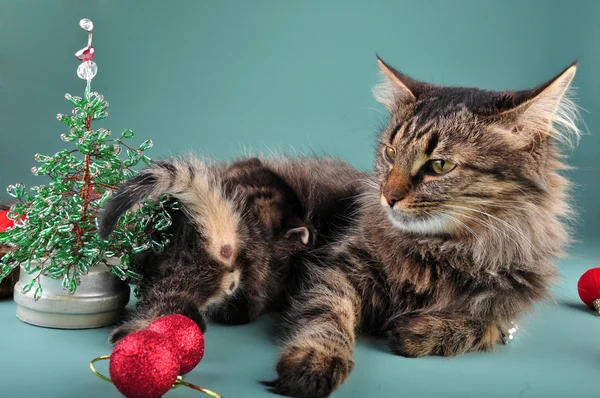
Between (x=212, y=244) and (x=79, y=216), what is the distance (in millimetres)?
394

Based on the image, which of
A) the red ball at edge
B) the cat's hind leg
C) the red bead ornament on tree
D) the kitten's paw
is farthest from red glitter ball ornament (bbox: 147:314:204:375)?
the red ball at edge

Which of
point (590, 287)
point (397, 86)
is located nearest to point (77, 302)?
point (397, 86)

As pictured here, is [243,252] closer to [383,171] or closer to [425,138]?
[383,171]

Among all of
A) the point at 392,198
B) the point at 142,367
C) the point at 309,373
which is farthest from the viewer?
the point at 392,198

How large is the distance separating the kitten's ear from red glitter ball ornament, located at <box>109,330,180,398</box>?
2.67ft

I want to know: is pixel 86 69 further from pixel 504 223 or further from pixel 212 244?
pixel 504 223

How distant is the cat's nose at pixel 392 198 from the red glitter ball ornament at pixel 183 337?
2.22 feet

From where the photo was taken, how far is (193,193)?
185cm

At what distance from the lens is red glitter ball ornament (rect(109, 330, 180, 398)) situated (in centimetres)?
133

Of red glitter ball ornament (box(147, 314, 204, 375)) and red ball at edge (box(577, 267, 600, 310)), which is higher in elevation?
red glitter ball ornament (box(147, 314, 204, 375))

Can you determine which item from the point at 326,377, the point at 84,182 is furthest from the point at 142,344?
the point at 84,182

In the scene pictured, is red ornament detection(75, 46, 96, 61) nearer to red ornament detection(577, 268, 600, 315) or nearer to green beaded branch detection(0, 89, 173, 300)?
green beaded branch detection(0, 89, 173, 300)

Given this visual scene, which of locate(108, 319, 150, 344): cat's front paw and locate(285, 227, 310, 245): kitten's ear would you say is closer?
locate(108, 319, 150, 344): cat's front paw

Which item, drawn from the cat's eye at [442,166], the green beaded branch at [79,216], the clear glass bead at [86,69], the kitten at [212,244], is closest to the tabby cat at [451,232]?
the cat's eye at [442,166]
